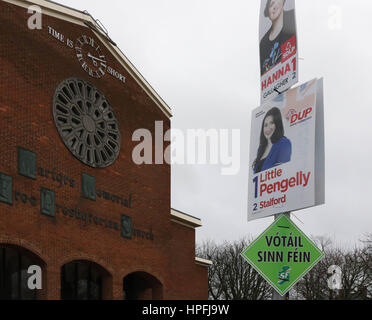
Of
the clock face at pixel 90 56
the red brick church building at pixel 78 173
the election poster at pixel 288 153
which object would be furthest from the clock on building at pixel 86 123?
the election poster at pixel 288 153

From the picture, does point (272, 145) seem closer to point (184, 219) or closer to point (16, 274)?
point (16, 274)

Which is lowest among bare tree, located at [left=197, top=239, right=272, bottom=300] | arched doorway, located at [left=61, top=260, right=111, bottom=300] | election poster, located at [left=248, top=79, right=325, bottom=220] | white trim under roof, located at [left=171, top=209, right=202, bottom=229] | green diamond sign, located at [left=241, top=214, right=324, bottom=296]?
bare tree, located at [left=197, top=239, right=272, bottom=300]

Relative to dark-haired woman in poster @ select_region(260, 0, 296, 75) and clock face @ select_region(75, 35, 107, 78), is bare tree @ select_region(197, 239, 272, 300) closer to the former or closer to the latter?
clock face @ select_region(75, 35, 107, 78)

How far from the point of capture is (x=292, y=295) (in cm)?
5900

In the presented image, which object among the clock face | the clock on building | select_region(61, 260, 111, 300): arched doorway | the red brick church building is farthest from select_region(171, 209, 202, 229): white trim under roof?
the clock face

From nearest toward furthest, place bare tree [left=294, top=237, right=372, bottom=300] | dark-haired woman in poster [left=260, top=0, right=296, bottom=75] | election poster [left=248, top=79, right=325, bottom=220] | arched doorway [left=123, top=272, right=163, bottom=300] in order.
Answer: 1. election poster [left=248, top=79, right=325, bottom=220]
2. dark-haired woman in poster [left=260, top=0, right=296, bottom=75]
3. arched doorway [left=123, top=272, right=163, bottom=300]
4. bare tree [left=294, top=237, right=372, bottom=300]

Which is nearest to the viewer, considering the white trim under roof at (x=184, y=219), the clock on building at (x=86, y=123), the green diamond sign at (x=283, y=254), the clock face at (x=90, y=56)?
the green diamond sign at (x=283, y=254)

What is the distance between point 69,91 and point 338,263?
39488 millimetres

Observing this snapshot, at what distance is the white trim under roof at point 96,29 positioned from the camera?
782 inches

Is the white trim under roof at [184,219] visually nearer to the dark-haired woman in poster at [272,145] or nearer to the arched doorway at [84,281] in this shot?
the arched doorway at [84,281]

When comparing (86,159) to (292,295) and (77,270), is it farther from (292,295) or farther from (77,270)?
(292,295)

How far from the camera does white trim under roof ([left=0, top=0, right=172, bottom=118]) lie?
65.2ft

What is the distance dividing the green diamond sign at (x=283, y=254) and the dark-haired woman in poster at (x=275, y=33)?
3.23 m

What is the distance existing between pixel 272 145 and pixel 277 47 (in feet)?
6.09
